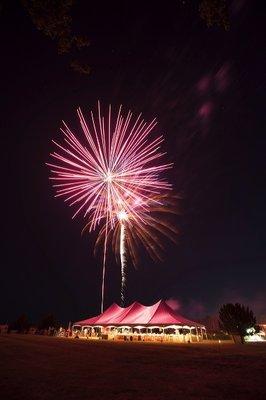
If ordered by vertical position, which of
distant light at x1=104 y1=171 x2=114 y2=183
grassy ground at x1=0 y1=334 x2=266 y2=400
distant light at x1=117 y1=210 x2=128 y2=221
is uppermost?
distant light at x1=104 y1=171 x2=114 y2=183

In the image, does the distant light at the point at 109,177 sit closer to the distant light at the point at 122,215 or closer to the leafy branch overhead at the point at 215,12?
Result: the distant light at the point at 122,215

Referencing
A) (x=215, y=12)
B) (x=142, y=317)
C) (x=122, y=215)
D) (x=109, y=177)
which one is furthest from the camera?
(x=142, y=317)

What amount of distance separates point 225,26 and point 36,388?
29.0ft

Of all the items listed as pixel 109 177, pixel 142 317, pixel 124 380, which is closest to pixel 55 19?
pixel 124 380

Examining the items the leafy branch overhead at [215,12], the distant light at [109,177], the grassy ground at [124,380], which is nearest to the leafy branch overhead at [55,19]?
the leafy branch overhead at [215,12]

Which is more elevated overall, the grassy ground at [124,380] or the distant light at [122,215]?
the distant light at [122,215]

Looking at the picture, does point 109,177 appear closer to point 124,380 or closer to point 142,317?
point 142,317

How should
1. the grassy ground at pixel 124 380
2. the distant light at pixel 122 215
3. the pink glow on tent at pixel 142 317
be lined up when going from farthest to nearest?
the pink glow on tent at pixel 142 317, the distant light at pixel 122 215, the grassy ground at pixel 124 380

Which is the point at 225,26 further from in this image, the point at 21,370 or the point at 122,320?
the point at 122,320

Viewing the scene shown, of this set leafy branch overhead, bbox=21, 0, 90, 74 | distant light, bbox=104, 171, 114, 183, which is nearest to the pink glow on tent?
distant light, bbox=104, 171, 114, 183

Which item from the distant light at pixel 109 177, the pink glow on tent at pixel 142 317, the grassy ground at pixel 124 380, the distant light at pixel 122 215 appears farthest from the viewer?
the pink glow on tent at pixel 142 317

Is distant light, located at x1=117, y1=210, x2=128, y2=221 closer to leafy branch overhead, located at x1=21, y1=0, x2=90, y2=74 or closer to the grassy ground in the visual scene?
the grassy ground

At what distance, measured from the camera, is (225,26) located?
789 cm

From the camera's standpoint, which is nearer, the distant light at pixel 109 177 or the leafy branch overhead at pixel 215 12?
the leafy branch overhead at pixel 215 12
